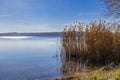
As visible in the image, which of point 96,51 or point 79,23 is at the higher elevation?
point 79,23

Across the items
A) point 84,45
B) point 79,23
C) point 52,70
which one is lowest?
point 52,70

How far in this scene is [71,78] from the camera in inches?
322

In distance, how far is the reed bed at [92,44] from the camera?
12.3 meters

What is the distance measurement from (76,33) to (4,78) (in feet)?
19.2

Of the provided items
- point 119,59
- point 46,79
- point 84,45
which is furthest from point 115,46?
point 46,79

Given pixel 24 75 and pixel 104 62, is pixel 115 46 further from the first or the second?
pixel 24 75

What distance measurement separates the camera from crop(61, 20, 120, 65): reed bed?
1226 cm

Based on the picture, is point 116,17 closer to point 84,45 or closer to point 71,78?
point 71,78

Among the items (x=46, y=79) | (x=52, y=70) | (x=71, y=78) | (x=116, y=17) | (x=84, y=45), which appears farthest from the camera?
(x=84, y=45)

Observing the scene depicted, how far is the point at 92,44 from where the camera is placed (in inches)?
505

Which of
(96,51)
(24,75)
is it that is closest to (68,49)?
(96,51)

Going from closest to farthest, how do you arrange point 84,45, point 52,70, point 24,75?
point 24,75 → point 52,70 → point 84,45

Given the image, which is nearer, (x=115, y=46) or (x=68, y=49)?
(x=115, y=46)

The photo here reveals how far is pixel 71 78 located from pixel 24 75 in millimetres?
2120
